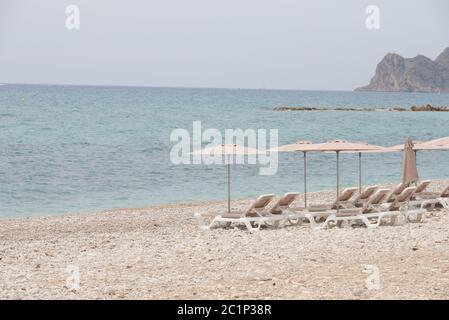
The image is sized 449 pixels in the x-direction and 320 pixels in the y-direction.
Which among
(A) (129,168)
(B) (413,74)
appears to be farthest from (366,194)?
(B) (413,74)

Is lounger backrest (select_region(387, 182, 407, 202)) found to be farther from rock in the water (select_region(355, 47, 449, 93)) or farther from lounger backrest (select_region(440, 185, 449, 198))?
rock in the water (select_region(355, 47, 449, 93))

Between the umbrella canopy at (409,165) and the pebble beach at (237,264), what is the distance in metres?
2.11

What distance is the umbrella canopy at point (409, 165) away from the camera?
1391 cm

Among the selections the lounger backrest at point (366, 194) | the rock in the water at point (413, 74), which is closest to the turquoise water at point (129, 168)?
the lounger backrest at point (366, 194)

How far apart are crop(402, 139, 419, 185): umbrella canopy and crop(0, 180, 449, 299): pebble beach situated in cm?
211

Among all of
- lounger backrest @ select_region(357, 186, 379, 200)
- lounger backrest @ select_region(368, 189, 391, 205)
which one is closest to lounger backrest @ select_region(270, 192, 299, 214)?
lounger backrest @ select_region(368, 189, 391, 205)

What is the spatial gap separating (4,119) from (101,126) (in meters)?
9.06

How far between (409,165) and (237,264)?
22.3 feet

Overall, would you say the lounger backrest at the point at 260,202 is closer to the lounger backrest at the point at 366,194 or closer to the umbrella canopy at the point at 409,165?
the lounger backrest at the point at 366,194

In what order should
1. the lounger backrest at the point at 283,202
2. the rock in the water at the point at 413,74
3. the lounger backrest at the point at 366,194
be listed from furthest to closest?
the rock in the water at the point at 413,74 < the lounger backrest at the point at 366,194 < the lounger backrest at the point at 283,202

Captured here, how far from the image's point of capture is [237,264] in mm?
8156

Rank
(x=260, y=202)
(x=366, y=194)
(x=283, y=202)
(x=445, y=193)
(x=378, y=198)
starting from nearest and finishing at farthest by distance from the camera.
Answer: (x=260, y=202), (x=283, y=202), (x=378, y=198), (x=366, y=194), (x=445, y=193)

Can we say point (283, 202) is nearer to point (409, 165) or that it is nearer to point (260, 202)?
point (260, 202)

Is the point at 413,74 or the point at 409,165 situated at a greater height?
the point at 413,74
